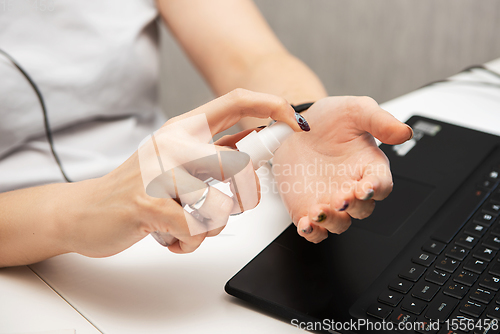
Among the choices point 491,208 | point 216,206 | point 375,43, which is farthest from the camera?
point 375,43

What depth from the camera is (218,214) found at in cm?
26

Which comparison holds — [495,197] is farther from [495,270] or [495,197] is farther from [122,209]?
[122,209]

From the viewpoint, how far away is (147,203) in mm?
263

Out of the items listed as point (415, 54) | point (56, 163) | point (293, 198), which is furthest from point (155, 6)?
point (415, 54)

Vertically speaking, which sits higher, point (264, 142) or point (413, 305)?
point (264, 142)

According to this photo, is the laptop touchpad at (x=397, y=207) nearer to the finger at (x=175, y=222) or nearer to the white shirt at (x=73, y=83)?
the finger at (x=175, y=222)

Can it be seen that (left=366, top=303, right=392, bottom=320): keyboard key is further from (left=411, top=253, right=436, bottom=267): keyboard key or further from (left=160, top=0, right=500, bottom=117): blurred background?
(left=160, top=0, right=500, bottom=117): blurred background

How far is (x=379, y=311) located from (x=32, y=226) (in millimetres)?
271

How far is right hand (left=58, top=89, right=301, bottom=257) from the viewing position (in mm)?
263

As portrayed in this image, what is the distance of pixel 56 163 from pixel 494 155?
1.59ft

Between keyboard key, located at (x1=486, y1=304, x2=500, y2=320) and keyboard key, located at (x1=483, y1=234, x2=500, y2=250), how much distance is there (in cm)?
6

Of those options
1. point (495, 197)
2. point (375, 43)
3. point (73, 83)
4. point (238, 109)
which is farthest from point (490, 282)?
point (375, 43)

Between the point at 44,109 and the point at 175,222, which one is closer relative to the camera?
the point at 175,222

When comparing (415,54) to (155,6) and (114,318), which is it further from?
(114,318)
